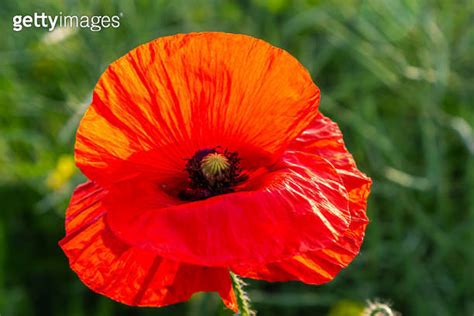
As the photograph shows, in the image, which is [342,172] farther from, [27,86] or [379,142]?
[27,86]

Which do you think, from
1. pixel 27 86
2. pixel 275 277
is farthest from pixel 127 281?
pixel 27 86

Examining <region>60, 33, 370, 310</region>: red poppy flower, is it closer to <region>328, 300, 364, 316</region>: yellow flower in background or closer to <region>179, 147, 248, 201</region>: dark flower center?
<region>179, 147, 248, 201</region>: dark flower center

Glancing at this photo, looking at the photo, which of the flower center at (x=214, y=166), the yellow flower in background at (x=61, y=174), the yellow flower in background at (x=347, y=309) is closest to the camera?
the flower center at (x=214, y=166)

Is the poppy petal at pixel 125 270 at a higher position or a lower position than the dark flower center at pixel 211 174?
lower

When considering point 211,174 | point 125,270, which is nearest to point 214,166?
point 211,174

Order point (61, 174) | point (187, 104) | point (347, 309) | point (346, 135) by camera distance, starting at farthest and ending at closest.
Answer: point (346, 135), point (61, 174), point (347, 309), point (187, 104)

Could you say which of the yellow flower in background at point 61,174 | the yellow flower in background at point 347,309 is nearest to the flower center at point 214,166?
the yellow flower in background at point 347,309

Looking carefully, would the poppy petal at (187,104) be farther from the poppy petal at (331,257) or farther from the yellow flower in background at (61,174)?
the yellow flower in background at (61,174)

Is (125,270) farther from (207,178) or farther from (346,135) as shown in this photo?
(346,135)
